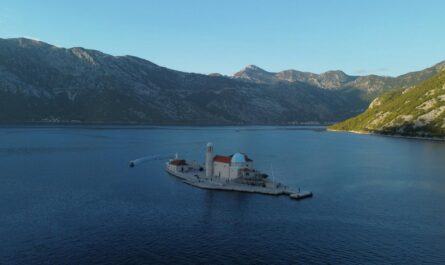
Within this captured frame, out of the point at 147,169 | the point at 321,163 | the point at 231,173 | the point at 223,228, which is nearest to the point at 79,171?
the point at 147,169

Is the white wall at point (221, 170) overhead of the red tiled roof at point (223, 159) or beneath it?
beneath

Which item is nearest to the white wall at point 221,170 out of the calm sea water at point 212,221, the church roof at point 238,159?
the church roof at point 238,159

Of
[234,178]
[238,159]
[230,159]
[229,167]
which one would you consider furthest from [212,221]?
[230,159]

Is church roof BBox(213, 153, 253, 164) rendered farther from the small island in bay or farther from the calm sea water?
the calm sea water

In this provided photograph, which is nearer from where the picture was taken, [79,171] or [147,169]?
[79,171]

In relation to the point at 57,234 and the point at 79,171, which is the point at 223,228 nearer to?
the point at 57,234

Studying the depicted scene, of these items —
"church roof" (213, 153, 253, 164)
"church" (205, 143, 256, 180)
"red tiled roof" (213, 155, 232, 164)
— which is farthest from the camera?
A: "red tiled roof" (213, 155, 232, 164)

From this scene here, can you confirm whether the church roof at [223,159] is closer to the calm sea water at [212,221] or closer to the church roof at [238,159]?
the church roof at [238,159]

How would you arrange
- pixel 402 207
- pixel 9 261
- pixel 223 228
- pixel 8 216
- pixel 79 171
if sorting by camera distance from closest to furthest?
pixel 9 261, pixel 223 228, pixel 8 216, pixel 402 207, pixel 79 171

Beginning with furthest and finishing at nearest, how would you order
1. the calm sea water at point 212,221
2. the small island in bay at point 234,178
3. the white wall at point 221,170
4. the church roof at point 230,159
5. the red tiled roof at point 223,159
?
the red tiled roof at point 223,159 < the white wall at point 221,170 < the church roof at point 230,159 < the small island in bay at point 234,178 < the calm sea water at point 212,221

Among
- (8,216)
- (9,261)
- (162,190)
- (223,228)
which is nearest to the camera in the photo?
(9,261)

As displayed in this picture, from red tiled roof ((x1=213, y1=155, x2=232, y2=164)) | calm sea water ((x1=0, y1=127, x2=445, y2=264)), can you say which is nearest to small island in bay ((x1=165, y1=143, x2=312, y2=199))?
red tiled roof ((x1=213, y1=155, x2=232, y2=164))
